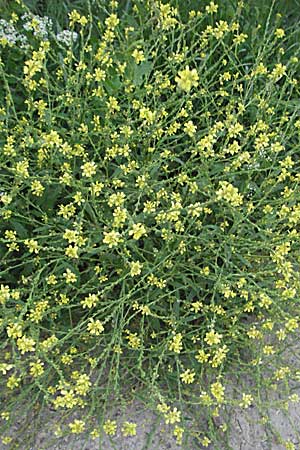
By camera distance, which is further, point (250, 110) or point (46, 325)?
point (250, 110)

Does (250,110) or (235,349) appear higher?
(250,110)

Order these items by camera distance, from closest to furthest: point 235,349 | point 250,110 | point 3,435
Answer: point 3,435, point 235,349, point 250,110

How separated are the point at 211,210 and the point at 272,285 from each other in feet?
1.05

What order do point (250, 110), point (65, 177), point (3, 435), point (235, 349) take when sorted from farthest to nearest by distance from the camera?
point (250, 110) → point (235, 349) → point (3, 435) → point (65, 177)

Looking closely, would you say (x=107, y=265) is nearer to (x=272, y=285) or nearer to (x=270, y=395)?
(x=272, y=285)

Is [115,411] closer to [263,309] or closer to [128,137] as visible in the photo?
[263,309]

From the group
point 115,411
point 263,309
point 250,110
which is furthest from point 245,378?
point 250,110

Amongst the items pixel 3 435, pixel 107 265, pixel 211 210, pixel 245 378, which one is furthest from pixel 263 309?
pixel 3 435

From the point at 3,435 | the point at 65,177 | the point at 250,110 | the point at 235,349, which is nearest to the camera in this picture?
the point at 65,177

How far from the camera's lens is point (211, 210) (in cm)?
199

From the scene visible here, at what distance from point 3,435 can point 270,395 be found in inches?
32.8

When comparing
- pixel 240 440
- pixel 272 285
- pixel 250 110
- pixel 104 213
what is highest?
pixel 250 110

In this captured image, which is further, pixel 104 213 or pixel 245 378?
pixel 245 378

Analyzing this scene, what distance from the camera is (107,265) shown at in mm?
1924
